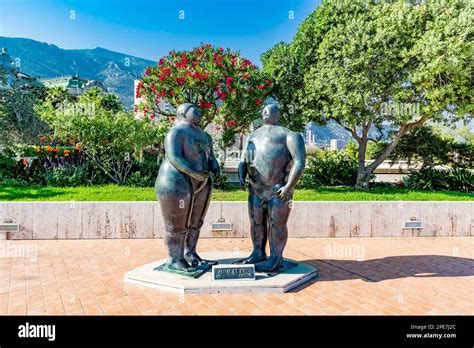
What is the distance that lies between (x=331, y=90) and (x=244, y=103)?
8.94 feet

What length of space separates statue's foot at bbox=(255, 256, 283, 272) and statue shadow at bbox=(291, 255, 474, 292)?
0.43m

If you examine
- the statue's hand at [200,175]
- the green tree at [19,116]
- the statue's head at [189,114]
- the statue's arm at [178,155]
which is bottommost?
the statue's hand at [200,175]

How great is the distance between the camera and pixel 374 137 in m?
12.8

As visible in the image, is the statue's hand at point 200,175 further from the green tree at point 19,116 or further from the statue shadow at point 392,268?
the green tree at point 19,116

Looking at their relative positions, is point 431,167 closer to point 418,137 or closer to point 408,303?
point 418,137

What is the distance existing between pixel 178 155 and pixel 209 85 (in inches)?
242

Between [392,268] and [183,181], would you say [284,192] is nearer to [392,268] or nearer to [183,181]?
[183,181]

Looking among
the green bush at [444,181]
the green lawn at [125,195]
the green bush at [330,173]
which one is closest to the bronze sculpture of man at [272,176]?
the green lawn at [125,195]

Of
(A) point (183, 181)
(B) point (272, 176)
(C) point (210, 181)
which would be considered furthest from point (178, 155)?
(B) point (272, 176)

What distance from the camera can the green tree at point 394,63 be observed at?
888 centimetres

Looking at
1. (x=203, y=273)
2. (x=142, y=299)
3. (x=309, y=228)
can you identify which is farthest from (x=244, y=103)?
(x=142, y=299)

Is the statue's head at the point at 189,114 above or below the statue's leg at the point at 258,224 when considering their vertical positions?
above

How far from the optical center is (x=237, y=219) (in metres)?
7.62

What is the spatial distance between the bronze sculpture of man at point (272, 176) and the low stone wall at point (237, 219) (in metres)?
2.98
